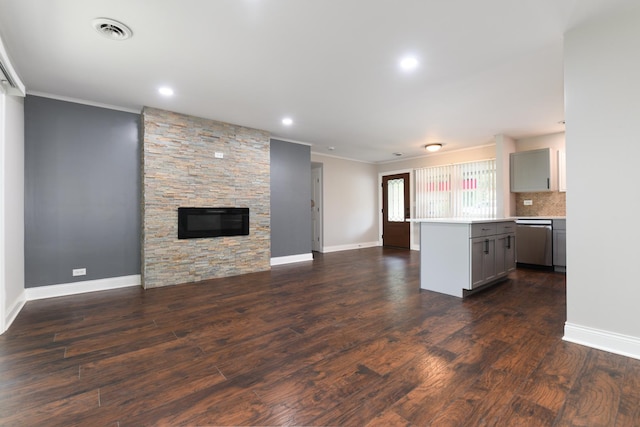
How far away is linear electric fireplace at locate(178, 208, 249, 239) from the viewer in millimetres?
4477

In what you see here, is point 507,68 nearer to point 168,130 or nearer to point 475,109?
point 475,109

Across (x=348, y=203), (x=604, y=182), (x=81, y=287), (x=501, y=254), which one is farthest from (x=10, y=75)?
(x=348, y=203)

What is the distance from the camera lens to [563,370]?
1919 millimetres

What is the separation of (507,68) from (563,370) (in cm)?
290

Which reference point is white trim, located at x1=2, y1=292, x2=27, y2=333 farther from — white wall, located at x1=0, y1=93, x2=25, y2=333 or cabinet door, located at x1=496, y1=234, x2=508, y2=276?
cabinet door, located at x1=496, y1=234, x2=508, y2=276

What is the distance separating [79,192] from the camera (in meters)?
3.93

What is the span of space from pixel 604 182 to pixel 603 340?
1231 millimetres

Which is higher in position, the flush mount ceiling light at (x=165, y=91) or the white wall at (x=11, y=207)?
the flush mount ceiling light at (x=165, y=91)

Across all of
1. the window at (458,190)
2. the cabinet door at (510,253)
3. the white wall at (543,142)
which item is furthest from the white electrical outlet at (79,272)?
the white wall at (543,142)

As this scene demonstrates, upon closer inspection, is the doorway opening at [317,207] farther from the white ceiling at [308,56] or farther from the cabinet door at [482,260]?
the cabinet door at [482,260]

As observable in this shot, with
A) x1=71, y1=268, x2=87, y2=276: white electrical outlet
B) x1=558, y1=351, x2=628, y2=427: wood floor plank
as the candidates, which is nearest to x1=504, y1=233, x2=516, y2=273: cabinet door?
x1=558, y1=351, x2=628, y2=427: wood floor plank

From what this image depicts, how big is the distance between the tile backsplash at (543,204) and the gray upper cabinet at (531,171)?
458mm

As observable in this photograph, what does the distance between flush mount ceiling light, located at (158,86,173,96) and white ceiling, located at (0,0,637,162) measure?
0.35 feet

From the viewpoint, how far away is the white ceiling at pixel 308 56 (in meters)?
2.17
